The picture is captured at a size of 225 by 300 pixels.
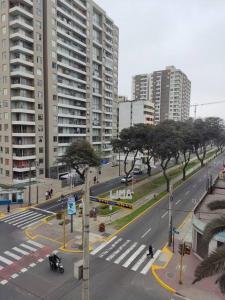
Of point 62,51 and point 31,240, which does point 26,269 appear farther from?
point 62,51

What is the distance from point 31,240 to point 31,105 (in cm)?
3651

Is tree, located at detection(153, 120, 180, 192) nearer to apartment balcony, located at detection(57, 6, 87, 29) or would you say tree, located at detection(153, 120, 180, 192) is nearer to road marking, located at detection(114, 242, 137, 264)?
road marking, located at detection(114, 242, 137, 264)

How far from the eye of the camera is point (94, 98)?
77.6m

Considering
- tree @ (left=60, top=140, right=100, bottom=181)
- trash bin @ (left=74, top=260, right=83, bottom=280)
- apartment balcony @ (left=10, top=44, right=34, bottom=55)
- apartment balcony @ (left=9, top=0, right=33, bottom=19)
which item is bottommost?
trash bin @ (left=74, top=260, right=83, bottom=280)

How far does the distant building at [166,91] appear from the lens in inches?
6353

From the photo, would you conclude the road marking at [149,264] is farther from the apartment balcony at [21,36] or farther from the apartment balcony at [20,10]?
the apartment balcony at [20,10]

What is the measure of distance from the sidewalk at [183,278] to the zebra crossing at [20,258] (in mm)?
11139

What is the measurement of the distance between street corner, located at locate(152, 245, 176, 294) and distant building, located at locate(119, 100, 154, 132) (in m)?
81.8

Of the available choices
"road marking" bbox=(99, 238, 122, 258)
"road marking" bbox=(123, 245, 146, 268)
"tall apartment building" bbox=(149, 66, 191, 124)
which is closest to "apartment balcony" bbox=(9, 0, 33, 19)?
"road marking" bbox=(99, 238, 122, 258)

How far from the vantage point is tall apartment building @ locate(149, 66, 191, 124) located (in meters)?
161

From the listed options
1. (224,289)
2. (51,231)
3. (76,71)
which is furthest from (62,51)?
(224,289)

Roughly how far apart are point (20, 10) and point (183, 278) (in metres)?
57.3

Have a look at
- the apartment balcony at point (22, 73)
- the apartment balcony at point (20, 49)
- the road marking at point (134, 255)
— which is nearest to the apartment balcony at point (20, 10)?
the apartment balcony at point (20, 49)

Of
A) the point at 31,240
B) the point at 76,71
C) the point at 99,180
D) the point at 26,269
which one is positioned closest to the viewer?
the point at 26,269
